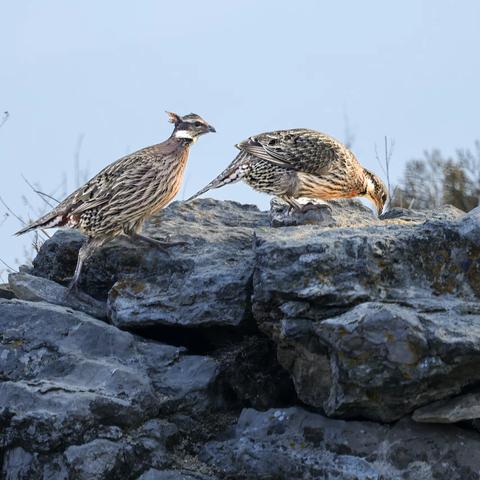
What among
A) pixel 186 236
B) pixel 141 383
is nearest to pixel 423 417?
pixel 141 383

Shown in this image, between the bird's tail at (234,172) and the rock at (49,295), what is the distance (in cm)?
246

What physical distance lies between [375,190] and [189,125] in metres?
2.87

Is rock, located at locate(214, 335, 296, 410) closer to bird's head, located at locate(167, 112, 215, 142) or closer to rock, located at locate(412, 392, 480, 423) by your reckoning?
rock, located at locate(412, 392, 480, 423)

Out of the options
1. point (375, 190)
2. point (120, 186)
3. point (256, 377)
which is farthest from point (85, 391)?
point (375, 190)

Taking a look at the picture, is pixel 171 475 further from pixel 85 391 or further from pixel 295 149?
pixel 295 149

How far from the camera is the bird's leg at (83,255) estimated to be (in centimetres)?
712

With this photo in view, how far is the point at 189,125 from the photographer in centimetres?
812

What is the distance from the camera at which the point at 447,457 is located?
17.9 ft

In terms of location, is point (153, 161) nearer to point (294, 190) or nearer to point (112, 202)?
point (112, 202)

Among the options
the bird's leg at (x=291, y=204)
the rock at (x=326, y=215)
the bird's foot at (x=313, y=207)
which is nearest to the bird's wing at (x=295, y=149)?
the bird's leg at (x=291, y=204)

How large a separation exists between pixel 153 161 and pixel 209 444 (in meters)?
2.64

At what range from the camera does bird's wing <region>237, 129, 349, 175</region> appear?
9.20 m

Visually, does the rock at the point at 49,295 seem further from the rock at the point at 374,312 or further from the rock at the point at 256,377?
the rock at the point at 374,312

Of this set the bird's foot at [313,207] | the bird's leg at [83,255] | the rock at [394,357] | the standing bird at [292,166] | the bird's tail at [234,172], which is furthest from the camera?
the bird's tail at [234,172]
